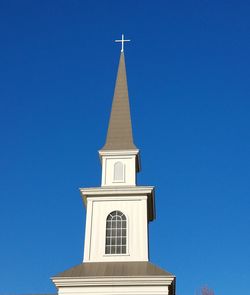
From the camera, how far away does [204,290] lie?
6216 centimetres

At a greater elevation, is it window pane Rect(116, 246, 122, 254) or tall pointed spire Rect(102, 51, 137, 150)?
tall pointed spire Rect(102, 51, 137, 150)

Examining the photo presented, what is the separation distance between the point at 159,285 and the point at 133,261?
2374mm

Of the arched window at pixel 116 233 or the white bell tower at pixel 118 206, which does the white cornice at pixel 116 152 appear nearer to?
the white bell tower at pixel 118 206

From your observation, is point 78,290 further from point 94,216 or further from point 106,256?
point 94,216

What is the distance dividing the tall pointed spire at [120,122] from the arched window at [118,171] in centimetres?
106

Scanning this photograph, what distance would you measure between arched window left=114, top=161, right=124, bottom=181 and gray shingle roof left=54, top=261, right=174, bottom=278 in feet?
17.4

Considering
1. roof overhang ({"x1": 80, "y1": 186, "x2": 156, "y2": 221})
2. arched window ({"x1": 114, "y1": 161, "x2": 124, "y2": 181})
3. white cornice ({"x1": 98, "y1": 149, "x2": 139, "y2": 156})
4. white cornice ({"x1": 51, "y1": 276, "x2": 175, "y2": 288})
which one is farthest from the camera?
white cornice ({"x1": 98, "y1": 149, "x2": 139, "y2": 156})

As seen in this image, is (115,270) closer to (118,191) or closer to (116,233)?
(116,233)

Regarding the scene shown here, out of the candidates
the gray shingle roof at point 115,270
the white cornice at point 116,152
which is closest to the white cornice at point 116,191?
the white cornice at point 116,152

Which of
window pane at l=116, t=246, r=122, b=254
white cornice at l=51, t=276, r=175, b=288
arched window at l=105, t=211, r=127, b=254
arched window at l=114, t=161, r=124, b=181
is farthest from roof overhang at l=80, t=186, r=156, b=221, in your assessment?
white cornice at l=51, t=276, r=175, b=288

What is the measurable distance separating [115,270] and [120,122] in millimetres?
9915

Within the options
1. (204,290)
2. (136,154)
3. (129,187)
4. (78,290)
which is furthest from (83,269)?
(204,290)

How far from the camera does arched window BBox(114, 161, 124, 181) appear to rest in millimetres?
27767

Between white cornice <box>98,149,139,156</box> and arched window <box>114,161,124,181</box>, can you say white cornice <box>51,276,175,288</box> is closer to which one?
arched window <box>114,161,124,181</box>
